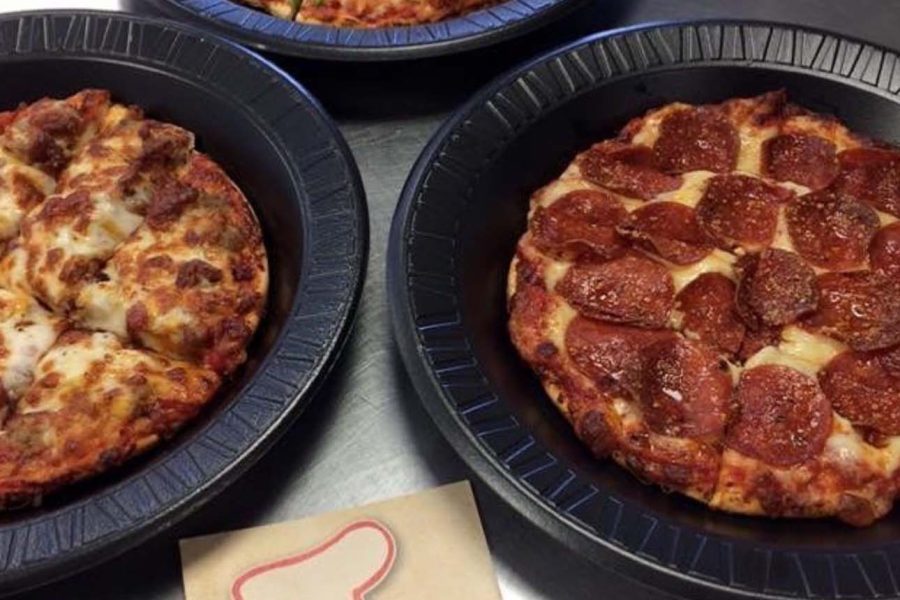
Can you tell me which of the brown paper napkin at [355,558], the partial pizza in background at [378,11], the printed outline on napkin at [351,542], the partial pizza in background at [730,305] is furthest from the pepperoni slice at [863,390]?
the partial pizza in background at [378,11]

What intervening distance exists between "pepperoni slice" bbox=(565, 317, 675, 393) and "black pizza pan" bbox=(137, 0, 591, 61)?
2.03 ft

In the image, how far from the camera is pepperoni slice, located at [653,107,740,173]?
5.24ft

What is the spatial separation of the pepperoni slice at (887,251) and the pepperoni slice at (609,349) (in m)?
0.34

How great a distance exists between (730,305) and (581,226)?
9.7 inches

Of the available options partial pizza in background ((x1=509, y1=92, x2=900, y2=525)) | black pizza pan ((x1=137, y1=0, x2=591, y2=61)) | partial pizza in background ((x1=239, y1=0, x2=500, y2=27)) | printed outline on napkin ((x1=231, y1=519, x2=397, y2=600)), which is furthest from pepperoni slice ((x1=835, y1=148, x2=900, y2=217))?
printed outline on napkin ((x1=231, y1=519, x2=397, y2=600))

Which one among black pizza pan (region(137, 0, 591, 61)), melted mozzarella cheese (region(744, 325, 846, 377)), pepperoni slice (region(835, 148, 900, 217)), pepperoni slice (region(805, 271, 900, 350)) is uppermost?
black pizza pan (region(137, 0, 591, 61))

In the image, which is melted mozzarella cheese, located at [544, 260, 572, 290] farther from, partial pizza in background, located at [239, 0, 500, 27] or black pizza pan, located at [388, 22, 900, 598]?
partial pizza in background, located at [239, 0, 500, 27]

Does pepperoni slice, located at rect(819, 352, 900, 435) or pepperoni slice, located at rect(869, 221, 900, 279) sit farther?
pepperoni slice, located at rect(869, 221, 900, 279)

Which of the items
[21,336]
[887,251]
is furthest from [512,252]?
[21,336]

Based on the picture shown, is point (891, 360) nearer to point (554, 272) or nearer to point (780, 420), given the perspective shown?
point (780, 420)

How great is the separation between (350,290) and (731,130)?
0.68 m

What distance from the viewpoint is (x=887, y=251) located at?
149 centimetres

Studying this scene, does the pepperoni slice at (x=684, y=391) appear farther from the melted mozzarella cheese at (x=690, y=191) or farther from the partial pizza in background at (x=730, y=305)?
the melted mozzarella cheese at (x=690, y=191)

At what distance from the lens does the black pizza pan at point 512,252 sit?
1158 millimetres
